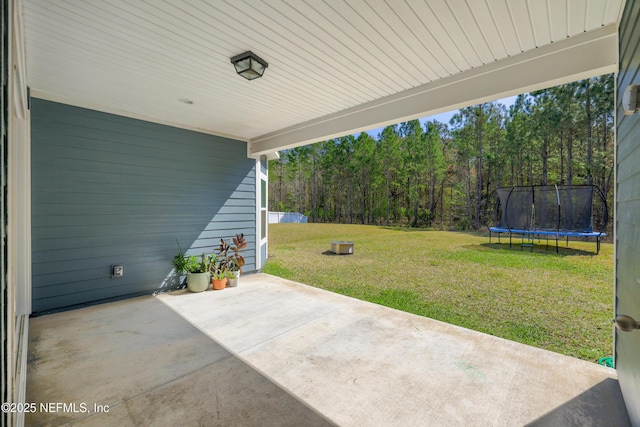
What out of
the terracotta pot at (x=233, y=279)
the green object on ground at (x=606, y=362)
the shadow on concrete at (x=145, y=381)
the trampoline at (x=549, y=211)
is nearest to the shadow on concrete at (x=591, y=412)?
the green object on ground at (x=606, y=362)

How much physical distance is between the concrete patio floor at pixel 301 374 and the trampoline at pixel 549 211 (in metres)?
6.83

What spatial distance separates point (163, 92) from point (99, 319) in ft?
8.33

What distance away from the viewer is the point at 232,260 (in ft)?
14.9

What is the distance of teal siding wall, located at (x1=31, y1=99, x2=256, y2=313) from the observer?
10.6 feet

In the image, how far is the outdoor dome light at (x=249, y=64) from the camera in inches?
93.0

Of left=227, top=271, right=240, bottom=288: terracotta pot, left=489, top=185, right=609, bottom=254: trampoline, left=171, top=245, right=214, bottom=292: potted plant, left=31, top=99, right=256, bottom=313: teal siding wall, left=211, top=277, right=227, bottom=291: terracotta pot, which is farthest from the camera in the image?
left=489, top=185, right=609, bottom=254: trampoline

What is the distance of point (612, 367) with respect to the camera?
7.36 ft

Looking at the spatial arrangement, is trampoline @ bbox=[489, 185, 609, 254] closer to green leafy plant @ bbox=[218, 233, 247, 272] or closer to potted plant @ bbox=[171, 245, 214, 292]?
green leafy plant @ bbox=[218, 233, 247, 272]

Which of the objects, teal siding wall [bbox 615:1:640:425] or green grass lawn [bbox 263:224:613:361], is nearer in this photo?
teal siding wall [bbox 615:1:640:425]

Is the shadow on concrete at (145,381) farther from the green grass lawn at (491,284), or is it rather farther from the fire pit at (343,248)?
the fire pit at (343,248)

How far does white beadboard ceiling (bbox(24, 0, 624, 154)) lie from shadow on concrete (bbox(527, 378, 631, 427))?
2.24 meters

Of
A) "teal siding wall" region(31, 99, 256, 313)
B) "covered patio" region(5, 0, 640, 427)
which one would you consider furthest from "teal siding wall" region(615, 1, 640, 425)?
"teal siding wall" region(31, 99, 256, 313)

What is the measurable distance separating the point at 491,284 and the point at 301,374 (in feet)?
13.1

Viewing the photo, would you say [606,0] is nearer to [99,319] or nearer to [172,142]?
[172,142]
